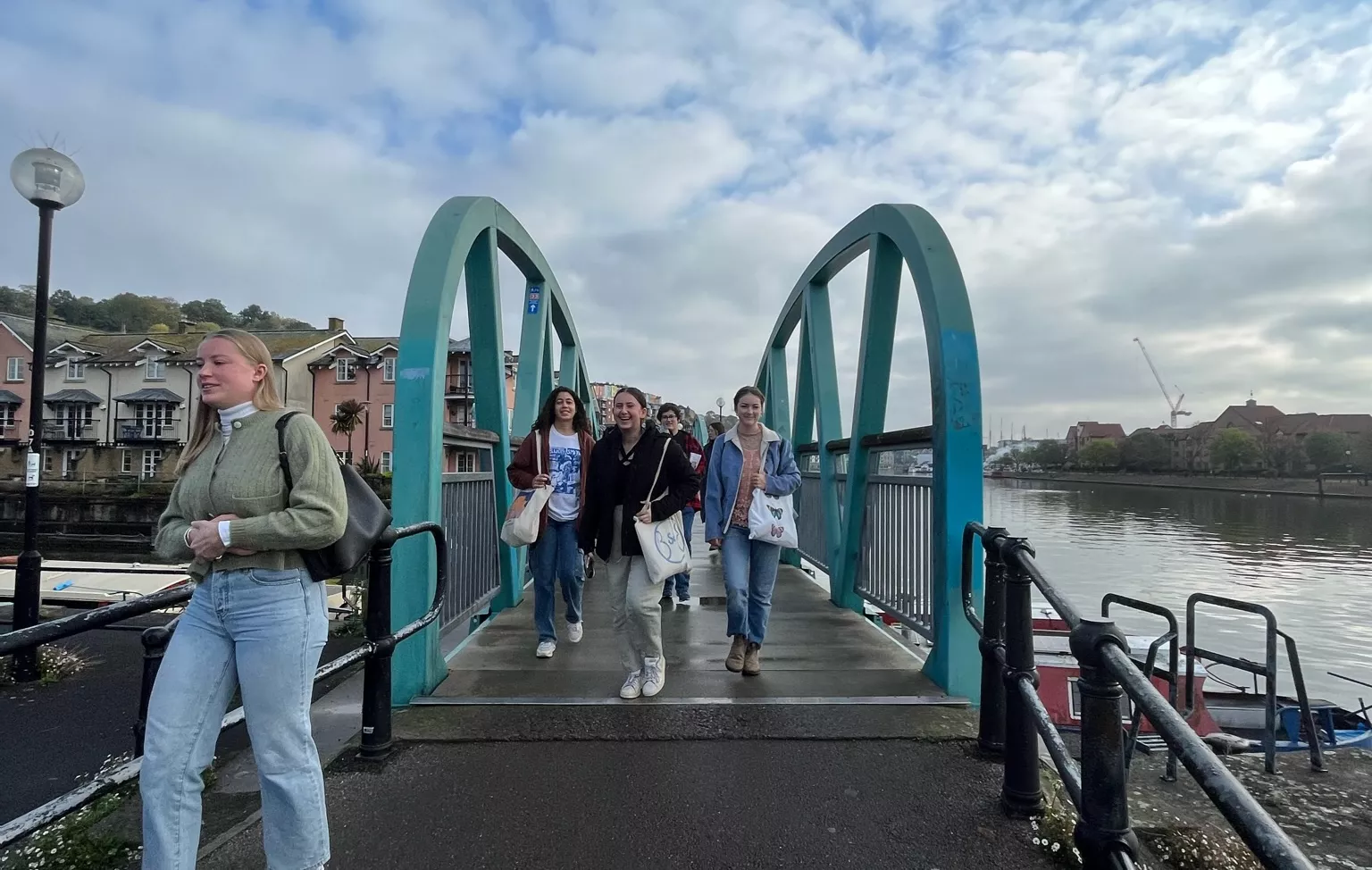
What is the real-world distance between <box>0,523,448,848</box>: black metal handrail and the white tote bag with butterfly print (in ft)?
5.21

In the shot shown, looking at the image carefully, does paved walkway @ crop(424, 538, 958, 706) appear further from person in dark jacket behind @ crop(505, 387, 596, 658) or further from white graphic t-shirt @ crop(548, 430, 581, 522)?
white graphic t-shirt @ crop(548, 430, 581, 522)

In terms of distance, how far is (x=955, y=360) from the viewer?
3.83 meters

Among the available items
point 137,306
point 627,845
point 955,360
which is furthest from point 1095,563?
point 137,306

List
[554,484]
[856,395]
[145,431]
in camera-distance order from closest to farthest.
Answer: [554,484], [856,395], [145,431]

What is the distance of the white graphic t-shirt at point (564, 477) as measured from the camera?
459cm

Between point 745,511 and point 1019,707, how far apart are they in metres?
1.88

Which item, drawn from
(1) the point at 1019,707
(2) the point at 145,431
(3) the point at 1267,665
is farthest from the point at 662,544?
(2) the point at 145,431

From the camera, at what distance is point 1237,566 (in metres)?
26.2

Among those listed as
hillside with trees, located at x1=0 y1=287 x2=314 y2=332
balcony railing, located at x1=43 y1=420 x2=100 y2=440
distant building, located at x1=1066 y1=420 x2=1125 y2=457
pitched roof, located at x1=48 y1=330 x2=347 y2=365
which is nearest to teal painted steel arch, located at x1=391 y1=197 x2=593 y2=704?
pitched roof, located at x1=48 y1=330 x2=347 y2=365

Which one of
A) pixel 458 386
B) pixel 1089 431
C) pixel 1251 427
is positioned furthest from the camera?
pixel 1089 431

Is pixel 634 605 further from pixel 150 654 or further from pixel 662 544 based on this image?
pixel 150 654

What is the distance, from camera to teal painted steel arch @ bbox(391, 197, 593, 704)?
3.55 meters

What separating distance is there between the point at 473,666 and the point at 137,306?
97954 millimetres

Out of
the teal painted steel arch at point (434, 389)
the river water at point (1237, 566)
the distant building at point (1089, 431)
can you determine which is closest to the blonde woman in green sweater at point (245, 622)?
the teal painted steel arch at point (434, 389)
